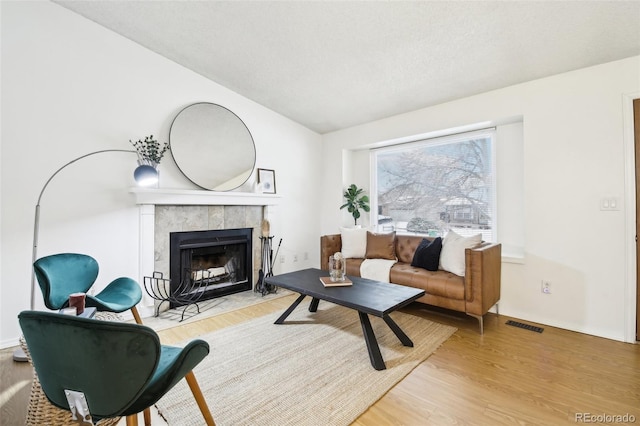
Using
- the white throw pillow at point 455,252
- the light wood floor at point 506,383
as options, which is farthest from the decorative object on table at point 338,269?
the white throw pillow at point 455,252

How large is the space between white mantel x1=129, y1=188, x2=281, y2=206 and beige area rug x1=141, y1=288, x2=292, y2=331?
3.83 ft

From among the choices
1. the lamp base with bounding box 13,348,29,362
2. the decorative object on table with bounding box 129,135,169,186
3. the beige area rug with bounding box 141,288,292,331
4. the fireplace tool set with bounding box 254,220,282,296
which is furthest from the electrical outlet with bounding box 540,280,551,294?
the lamp base with bounding box 13,348,29,362

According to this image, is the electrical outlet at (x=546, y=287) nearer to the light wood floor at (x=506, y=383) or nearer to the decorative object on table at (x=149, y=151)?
the light wood floor at (x=506, y=383)

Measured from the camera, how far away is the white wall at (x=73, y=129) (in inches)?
96.0

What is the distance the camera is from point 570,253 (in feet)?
8.96

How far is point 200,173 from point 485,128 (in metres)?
3.58

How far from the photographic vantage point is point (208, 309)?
3.29 meters

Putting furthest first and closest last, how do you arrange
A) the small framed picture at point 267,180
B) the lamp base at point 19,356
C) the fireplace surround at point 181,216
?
the small framed picture at point 267,180 < the fireplace surround at point 181,216 < the lamp base at point 19,356

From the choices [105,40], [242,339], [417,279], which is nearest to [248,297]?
[242,339]

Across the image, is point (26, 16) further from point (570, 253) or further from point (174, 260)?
point (570, 253)

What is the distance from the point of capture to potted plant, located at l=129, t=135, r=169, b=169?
2986 millimetres

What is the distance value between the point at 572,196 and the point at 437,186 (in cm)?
151

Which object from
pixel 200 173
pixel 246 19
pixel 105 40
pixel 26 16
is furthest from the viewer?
pixel 200 173

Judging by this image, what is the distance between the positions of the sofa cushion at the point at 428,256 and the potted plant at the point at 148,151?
3.04 meters
